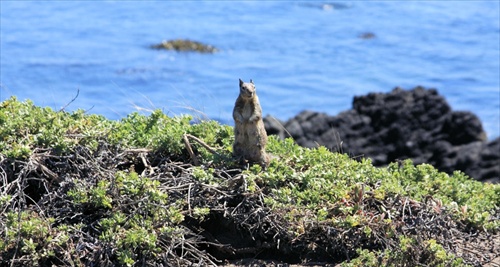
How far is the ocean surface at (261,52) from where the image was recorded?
25234 mm

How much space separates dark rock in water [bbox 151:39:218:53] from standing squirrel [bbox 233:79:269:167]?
23278mm

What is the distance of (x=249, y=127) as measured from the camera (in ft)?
22.7

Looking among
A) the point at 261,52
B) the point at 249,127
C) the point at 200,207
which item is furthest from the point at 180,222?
the point at 261,52

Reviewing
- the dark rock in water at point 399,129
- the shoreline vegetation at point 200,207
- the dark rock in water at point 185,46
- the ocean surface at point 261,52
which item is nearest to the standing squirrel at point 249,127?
the shoreline vegetation at point 200,207

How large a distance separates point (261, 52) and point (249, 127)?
23.9 meters

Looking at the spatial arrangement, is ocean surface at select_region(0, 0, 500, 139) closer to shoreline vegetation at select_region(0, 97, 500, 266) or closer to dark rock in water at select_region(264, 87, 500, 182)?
dark rock in water at select_region(264, 87, 500, 182)

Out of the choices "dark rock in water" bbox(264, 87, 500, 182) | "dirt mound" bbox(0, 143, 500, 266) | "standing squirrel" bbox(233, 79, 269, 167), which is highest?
"standing squirrel" bbox(233, 79, 269, 167)

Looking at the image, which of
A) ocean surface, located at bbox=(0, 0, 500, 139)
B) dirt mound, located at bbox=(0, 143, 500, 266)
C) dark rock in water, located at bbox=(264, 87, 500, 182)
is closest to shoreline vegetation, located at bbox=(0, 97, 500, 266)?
dirt mound, located at bbox=(0, 143, 500, 266)

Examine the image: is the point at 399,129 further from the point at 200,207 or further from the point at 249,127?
the point at 200,207

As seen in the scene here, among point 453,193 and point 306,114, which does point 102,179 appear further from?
point 306,114

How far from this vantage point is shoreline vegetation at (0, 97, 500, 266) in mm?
6293

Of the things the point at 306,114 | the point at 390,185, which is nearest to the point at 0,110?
the point at 390,185

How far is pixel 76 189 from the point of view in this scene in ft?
21.8

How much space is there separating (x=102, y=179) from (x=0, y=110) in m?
1.22
